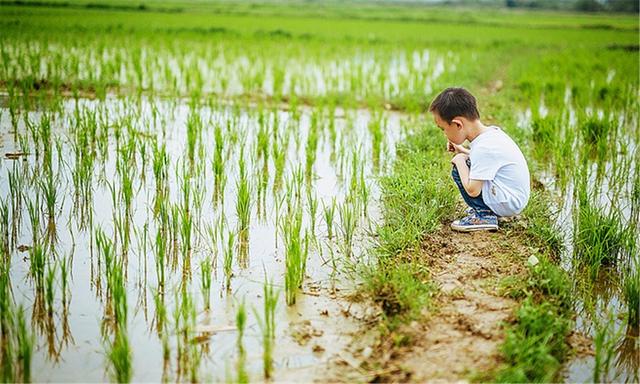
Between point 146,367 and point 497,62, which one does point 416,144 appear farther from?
point 497,62

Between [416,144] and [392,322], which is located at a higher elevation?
[416,144]

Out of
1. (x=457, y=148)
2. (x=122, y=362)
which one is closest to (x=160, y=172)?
(x=457, y=148)

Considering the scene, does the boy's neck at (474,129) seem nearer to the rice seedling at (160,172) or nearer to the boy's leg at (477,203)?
the boy's leg at (477,203)

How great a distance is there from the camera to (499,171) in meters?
3.64

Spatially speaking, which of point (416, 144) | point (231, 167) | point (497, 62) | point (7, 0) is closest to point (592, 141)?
point (416, 144)

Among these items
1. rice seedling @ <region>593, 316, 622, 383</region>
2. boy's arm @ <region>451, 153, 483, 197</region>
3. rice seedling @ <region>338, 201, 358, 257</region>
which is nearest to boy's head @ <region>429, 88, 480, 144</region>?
boy's arm @ <region>451, 153, 483, 197</region>

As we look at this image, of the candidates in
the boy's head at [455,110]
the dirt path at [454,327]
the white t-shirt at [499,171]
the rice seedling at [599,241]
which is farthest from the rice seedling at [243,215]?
the rice seedling at [599,241]

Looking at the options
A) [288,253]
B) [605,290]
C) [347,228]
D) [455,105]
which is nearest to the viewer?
[288,253]

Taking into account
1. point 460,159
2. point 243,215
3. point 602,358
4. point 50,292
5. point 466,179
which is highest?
point 460,159

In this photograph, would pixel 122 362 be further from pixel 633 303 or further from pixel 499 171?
pixel 499 171

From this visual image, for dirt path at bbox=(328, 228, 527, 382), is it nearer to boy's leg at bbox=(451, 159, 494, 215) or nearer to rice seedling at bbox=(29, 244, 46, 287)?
boy's leg at bbox=(451, 159, 494, 215)

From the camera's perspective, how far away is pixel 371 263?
333 centimetres

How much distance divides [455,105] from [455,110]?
1.1 inches

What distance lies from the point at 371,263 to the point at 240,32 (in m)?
12.9
